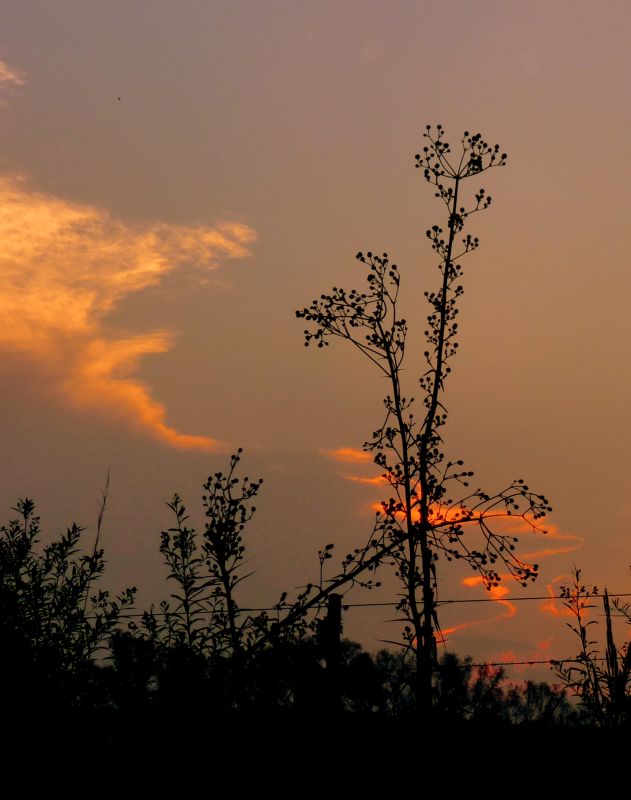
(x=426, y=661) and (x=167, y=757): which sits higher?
(x=426, y=661)

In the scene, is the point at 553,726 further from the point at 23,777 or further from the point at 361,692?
the point at 23,777

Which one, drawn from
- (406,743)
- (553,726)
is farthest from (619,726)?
(406,743)

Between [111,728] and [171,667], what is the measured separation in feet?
2.63

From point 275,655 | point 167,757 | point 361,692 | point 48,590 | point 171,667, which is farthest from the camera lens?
point 361,692

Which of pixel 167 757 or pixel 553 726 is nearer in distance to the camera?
pixel 167 757

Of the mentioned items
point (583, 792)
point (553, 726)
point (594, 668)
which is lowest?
point (583, 792)

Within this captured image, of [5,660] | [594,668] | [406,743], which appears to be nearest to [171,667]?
[5,660]

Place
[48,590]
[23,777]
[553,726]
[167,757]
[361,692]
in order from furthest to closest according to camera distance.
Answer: [361,692] < [553,726] < [48,590] < [167,757] < [23,777]

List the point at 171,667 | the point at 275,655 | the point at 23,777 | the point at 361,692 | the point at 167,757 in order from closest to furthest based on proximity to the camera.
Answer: the point at 23,777, the point at 167,757, the point at 171,667, the point at 275,655, the point at 361,692

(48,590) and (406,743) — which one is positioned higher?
(48,590)

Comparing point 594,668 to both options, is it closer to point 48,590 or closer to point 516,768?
point 516,768

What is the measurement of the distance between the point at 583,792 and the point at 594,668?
3839 millimetres

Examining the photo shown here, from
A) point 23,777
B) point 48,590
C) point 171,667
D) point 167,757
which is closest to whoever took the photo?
point 23,777

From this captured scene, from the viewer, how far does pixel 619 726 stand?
948 centimetres
